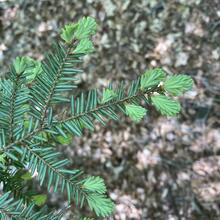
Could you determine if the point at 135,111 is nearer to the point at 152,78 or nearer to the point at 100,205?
the point at 152,78

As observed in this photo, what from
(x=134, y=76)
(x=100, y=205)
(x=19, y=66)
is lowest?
(x=134, y=76)

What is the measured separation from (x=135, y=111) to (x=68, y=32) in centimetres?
25

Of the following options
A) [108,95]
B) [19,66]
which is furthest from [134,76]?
[19,66]

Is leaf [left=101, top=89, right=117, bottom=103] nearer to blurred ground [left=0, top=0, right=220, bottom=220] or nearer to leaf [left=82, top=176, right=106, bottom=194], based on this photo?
leaf [left=82, top=176, right=106, bottom=194]

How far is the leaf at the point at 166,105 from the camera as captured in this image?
0.97 metres

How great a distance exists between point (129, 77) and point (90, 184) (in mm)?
2947

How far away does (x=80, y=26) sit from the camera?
92 centimetres

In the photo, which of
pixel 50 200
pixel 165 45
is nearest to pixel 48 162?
pixel 50 200

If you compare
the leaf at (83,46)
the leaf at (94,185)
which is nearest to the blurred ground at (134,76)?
the leaf at (94,185)

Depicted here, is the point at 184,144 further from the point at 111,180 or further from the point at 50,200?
the point at 50,200

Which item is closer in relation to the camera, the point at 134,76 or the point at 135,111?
the point at 135,111

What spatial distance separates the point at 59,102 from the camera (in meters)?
0.99

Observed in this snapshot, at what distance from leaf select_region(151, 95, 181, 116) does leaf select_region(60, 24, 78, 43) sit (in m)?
0.25

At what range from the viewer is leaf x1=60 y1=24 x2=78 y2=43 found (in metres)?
0.89
